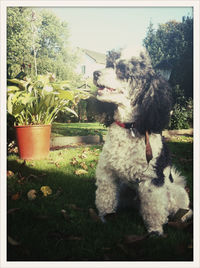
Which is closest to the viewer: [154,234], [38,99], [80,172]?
[154,234]

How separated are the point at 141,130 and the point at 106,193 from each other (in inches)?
22.1

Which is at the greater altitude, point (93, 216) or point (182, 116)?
point (182, 116)

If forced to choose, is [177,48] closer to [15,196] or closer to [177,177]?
[177,177]

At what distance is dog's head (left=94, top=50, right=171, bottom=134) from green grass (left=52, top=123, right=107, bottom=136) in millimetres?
476

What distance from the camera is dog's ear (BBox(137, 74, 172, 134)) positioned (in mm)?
1616

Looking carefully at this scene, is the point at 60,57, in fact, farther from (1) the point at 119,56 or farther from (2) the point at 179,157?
(2) the point at 179,157

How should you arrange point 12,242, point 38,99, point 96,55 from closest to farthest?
point 12,242 < point 96,55 < point 38,99

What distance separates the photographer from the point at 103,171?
5.91ft

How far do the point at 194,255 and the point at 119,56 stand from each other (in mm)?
1446

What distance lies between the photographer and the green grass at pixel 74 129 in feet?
6.82

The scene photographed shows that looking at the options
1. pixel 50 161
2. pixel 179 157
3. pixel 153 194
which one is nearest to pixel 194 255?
pixel 153 194

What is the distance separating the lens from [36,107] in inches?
85.0

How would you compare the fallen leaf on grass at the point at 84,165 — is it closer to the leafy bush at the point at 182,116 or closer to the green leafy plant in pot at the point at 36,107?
the green leafy plant in pot at the point at 36,107

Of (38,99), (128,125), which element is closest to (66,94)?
(38,99)
